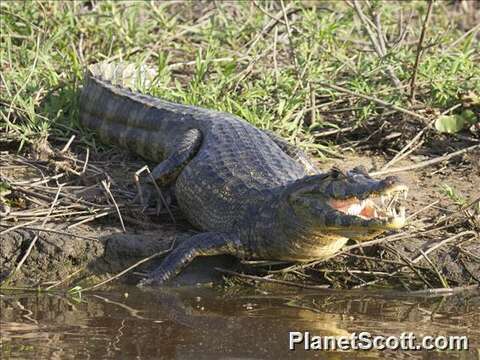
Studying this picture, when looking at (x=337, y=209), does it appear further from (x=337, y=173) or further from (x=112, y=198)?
(x=112, y=198)

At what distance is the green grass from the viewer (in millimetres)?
7254

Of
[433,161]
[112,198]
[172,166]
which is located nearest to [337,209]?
[112,198]

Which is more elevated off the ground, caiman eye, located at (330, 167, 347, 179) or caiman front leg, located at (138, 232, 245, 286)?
caiman eye, located at (330, 167, 347, 179)

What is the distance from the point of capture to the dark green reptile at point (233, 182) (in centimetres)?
516

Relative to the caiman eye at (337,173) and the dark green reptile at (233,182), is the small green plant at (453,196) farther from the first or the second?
the caiman eye at (337,173)

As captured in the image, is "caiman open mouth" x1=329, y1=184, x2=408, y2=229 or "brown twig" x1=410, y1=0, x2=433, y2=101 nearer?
"caiman open mouth" x1=329, y1=184, x2=408, y2=229

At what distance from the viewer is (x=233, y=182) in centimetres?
605

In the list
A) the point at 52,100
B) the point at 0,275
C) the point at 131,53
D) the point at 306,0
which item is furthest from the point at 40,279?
the point at 306,0

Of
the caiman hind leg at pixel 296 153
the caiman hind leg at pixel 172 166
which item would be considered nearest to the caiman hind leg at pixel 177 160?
the caiman hind leg at pixel 172 166

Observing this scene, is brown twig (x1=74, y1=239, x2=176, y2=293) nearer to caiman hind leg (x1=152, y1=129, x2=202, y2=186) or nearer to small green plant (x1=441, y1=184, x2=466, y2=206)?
caiman hind leg (x1=152, y1=129, x2=202, y2=186)

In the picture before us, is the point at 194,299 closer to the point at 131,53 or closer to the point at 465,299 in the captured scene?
the point at 465,299

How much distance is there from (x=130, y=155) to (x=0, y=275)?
1.79 metres

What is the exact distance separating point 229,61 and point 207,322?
3.29m

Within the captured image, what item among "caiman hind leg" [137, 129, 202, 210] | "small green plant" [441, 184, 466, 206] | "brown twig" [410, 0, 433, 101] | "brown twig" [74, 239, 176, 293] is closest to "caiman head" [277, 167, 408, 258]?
"brown twig" [74, 239, 176, 293]
